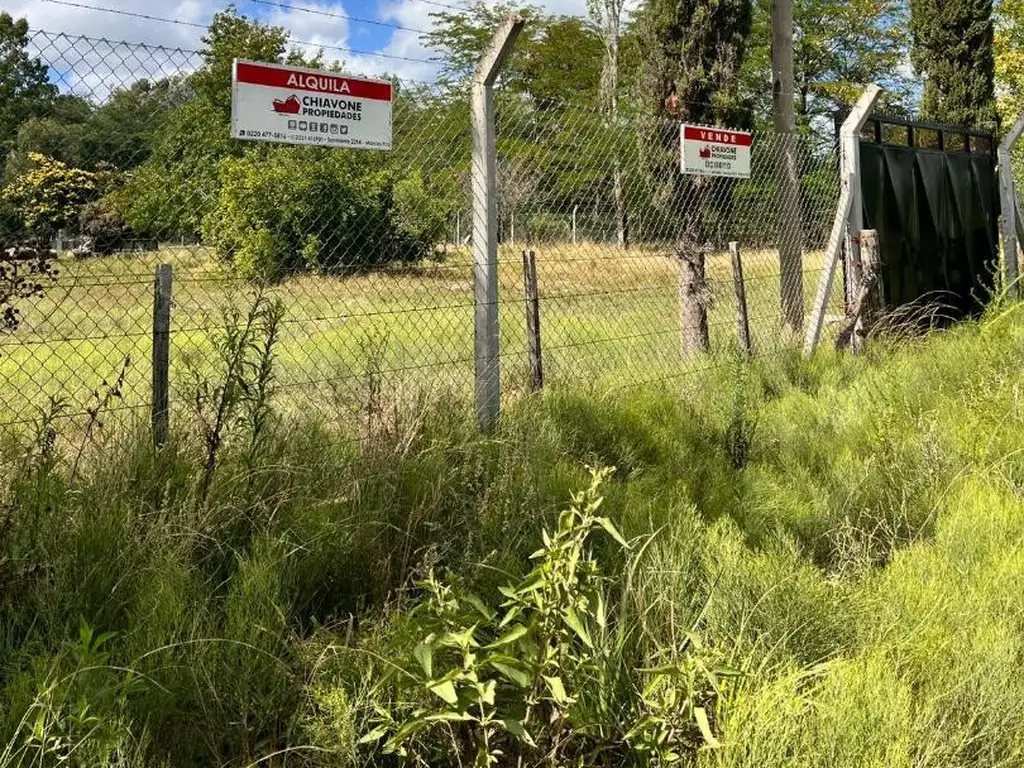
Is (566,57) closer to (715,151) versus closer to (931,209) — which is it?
(931,209)

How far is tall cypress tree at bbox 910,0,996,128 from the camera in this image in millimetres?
15703

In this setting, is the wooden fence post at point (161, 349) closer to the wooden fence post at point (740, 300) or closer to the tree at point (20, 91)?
the tree at point (20, 91)

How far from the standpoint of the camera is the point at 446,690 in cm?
186

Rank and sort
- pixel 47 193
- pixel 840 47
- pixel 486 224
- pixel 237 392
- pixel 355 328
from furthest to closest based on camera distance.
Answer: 1. pixel 840 47
2. pixel 355 328
3. pixel 486 224
4. pixel 237 392
5. pixel 47 193

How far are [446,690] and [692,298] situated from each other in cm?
622

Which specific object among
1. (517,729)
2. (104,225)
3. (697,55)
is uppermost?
(697,55)

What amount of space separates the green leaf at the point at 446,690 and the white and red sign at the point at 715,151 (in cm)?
516

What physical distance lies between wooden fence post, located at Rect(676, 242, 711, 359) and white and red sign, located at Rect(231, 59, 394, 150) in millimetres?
4091

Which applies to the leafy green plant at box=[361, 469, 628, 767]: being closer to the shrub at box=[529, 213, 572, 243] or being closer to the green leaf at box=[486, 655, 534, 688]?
the green leaf at box=[486, 655, 534, 688]

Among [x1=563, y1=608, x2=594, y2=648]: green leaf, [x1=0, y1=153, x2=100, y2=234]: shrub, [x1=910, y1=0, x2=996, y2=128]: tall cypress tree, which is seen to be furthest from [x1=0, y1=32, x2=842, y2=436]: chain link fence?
[x1=910, y1=0, x2=996, y2=128]: tall cypress tree

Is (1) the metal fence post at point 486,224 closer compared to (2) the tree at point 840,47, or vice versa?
(1) the metal fence post at point 486,224

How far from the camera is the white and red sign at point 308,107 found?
12.2 ft

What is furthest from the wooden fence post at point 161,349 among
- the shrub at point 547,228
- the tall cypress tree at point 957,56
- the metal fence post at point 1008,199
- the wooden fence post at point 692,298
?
the tall cypress tree at point 957,56

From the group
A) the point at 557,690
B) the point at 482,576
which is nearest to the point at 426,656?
the point at 557,690
